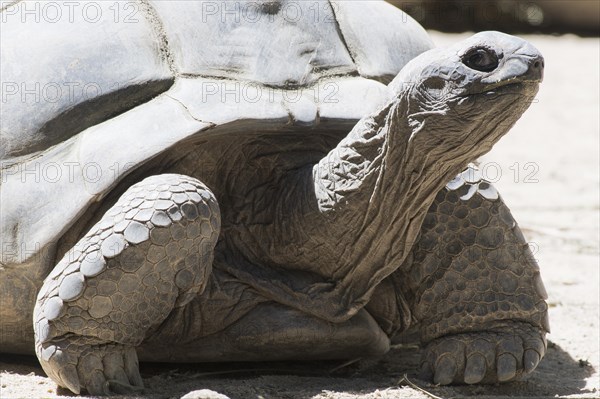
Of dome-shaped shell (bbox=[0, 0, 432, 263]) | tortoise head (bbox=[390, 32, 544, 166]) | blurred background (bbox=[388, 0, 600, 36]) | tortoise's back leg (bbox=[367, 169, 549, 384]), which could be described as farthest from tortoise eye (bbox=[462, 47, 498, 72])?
blurred background (bbox=[388, 0, 600, 36])

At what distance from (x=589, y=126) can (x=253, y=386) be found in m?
7.25

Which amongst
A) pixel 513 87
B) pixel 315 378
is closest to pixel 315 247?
pixel 315 378

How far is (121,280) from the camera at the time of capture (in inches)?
136

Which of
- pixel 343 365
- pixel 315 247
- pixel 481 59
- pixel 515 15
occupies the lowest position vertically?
pixel 343 365

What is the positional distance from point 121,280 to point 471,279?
4.43 ft

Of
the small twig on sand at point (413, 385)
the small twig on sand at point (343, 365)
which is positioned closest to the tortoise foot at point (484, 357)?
the small twig on sand at point (413, 385)

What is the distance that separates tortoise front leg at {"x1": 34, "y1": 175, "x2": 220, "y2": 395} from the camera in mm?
3436

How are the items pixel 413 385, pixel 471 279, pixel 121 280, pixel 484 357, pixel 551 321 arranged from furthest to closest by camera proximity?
pixel 551 321 → pixel 471 279 → pixel 484 357 → pixel 413 385 → pixel 121 280

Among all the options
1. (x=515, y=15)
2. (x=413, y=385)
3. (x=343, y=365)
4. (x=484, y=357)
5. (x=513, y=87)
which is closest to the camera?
(x=513, y=87)

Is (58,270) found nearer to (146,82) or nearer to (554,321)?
(146,82)

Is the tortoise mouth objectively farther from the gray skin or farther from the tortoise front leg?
the tortoise front leg

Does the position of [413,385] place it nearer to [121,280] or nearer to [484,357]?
[484,357]

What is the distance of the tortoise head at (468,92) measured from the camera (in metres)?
3.25

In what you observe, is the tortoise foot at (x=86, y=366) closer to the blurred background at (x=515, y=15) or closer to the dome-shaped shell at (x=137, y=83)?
the dome-shaped shell at (x=137, y=83)
